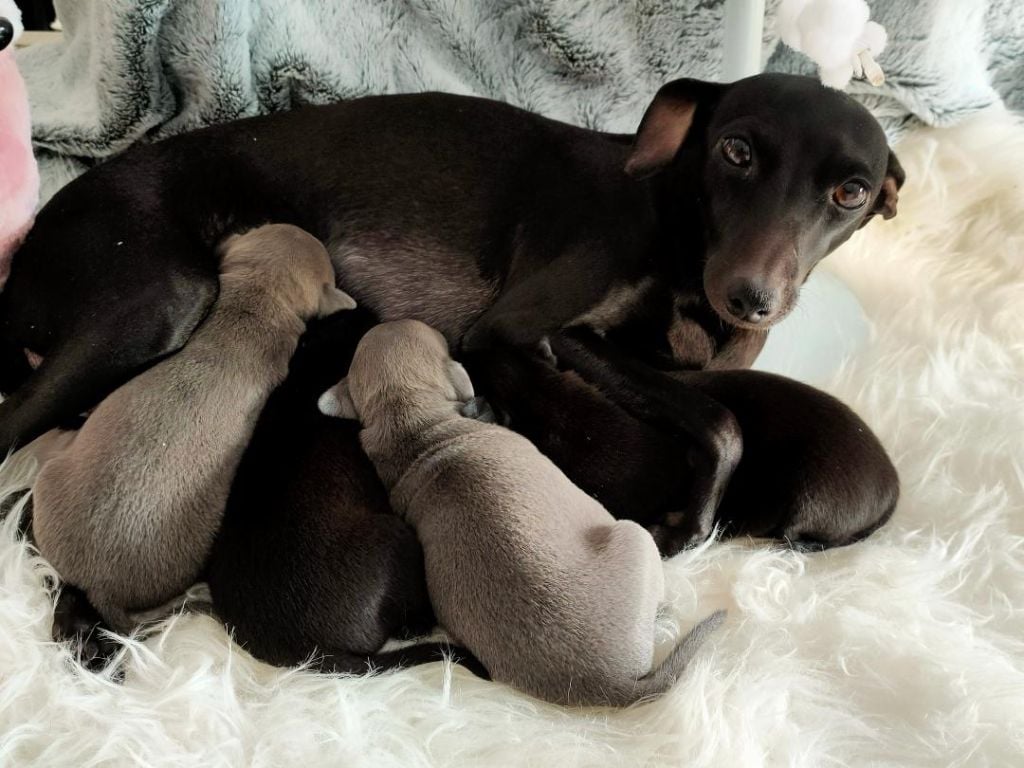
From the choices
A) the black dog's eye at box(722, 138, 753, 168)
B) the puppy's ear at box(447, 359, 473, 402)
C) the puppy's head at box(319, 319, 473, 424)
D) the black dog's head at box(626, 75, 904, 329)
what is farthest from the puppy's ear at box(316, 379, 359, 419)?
the black dog's eye at box(722, 138, 753, 168)

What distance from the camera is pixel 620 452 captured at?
51.9 inches

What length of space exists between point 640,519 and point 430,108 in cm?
91

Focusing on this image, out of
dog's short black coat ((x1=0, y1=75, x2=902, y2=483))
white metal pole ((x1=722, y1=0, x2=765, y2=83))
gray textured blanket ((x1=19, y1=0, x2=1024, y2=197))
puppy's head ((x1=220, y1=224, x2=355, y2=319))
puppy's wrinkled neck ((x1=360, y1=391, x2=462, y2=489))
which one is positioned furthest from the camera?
gray textured blanket ((x1=19, y1=0, x2=1024, y2=197))

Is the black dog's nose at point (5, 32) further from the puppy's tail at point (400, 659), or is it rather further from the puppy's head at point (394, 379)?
the puppy's tail at point (400, 659)

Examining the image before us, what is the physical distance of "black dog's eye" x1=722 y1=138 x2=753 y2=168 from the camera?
4.52 ft

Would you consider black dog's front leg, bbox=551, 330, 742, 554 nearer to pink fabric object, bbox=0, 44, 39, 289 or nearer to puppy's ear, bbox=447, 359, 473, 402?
puppy's ear, bbox=447, 359, 473, 402

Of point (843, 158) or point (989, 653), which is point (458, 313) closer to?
point (843, 158)

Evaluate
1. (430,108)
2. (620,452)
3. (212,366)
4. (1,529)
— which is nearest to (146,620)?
(1,529)

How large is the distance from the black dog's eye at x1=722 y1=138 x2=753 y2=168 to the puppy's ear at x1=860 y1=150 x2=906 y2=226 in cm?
25

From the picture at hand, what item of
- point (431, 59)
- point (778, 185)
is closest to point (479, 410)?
point (778, 185)

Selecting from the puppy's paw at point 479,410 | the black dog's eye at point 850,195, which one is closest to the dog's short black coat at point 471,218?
the black dog's eye at point 850,195

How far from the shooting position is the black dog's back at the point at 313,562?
1.07m

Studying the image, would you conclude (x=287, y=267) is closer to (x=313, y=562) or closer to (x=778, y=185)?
(x=313, y=562)

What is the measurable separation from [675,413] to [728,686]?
0.47 m
